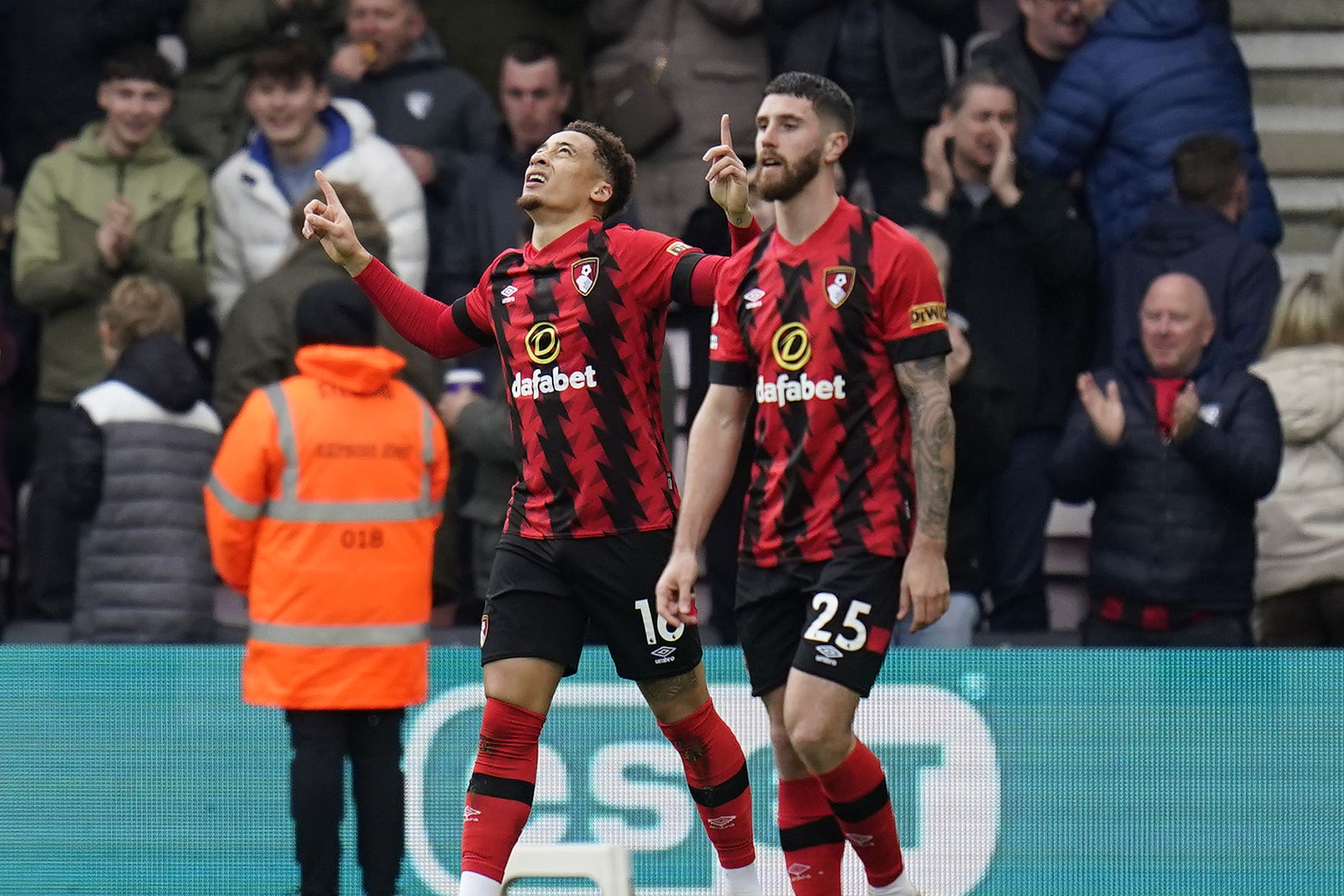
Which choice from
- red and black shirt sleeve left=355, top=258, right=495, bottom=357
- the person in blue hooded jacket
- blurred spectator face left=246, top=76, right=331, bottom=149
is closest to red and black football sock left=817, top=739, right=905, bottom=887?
red and black shirt sleeve left=355, top=258, right=495, bottom=357

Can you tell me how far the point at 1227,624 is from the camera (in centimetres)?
904

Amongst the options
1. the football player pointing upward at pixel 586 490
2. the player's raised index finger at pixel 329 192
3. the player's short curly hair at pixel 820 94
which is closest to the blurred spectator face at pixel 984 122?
the football player pointing upward at pixel 586 490

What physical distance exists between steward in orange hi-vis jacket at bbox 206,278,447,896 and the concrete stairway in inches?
207

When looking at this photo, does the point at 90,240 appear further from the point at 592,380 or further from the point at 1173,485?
the point at 1173,485

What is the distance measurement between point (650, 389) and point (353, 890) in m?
2.67

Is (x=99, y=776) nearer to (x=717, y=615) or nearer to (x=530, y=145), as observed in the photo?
(x=717, y=615)

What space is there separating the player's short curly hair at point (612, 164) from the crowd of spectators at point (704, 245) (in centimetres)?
202

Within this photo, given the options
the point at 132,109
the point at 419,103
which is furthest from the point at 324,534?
the point at 419,103

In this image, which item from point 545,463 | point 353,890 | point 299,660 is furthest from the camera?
point 353,890

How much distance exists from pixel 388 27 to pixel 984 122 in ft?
9.27

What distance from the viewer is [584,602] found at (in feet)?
22.2

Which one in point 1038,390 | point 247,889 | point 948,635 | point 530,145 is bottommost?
point 247,889

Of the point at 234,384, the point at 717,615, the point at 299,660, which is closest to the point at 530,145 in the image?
the point at 234,384

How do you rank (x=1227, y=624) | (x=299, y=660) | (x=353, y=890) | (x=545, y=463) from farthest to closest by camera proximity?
(x=1227, y=624)
(x=353, y=890)
(x=299, y=660)
(x=545, y=463)
